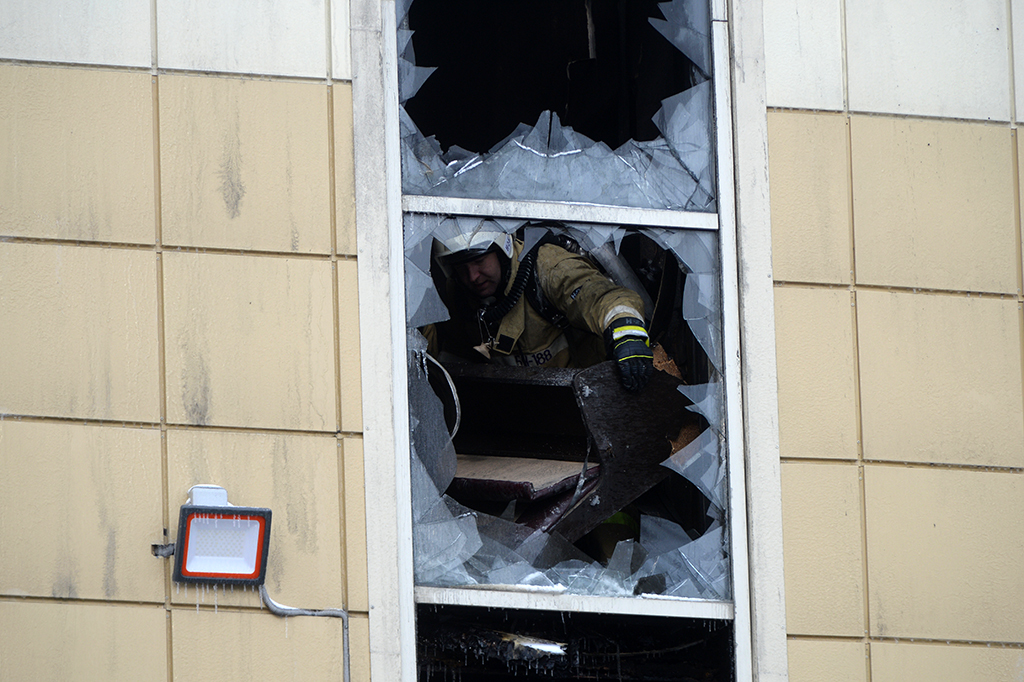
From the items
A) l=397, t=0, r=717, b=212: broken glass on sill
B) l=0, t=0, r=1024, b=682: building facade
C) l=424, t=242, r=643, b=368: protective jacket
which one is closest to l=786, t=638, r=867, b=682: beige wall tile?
l=0, t=0, r=1024, b=682: building facade

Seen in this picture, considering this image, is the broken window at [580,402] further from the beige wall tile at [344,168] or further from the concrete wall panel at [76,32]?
the concrete wall panel at [76,32]

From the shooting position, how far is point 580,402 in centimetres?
387

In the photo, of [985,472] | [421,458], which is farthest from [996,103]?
[421,458]

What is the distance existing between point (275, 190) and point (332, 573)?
49.8 inches

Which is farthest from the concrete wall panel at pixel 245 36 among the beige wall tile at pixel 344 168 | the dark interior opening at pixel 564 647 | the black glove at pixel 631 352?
the dark interior opening at pixel 564 647

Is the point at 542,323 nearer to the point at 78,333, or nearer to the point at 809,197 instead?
the point at 809,197

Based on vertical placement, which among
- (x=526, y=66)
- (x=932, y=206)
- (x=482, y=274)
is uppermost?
(x=526, y=66)

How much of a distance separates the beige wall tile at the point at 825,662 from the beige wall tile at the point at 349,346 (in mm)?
1631

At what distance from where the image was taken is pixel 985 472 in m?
3.67

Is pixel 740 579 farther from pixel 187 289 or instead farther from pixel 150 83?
pixel 150 83

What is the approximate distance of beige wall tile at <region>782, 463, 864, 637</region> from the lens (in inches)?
138

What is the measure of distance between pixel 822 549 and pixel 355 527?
61.6 inches

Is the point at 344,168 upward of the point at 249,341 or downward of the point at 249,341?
upward

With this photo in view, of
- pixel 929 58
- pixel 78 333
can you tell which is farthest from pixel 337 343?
pixel 929 58
